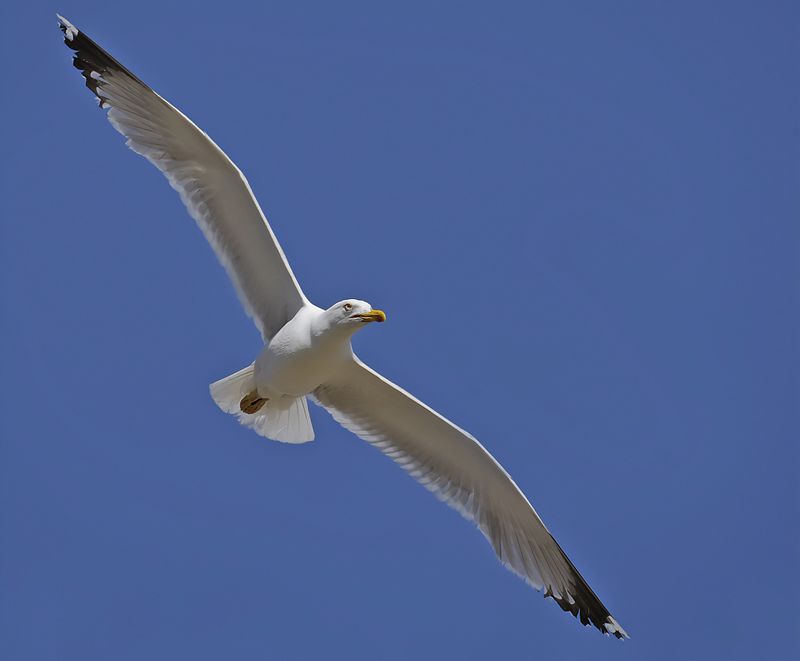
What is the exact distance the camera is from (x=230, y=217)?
12172mm

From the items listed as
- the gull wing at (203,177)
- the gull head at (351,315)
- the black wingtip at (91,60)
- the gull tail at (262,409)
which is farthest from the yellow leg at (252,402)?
the black wingtip at (91,60)

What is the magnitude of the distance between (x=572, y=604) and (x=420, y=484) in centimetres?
161

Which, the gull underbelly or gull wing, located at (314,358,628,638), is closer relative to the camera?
the gull underbelly

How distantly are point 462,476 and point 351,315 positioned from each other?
185 cm

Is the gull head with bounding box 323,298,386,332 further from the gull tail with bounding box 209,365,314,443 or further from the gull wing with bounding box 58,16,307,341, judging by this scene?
the gull tail with bounding box 209,365,314,443

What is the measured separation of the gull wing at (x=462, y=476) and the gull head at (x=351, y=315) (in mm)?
790

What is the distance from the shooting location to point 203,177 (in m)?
12.1

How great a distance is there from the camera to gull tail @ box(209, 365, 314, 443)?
12.4 m

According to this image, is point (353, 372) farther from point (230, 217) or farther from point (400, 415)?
point (230, 217)

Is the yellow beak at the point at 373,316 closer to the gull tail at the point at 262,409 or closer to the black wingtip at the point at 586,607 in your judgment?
the gull tail at the point at 262,409

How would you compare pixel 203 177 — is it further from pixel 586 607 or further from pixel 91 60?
pixel 586 607

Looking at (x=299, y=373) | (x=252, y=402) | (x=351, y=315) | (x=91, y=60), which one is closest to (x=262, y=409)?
(x=252, y=402)

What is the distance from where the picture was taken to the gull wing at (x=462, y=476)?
12.4 m

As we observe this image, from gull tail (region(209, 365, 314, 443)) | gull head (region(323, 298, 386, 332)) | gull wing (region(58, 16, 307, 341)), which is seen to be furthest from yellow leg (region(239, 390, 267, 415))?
gull head (region(323, 298, 386, 332))
